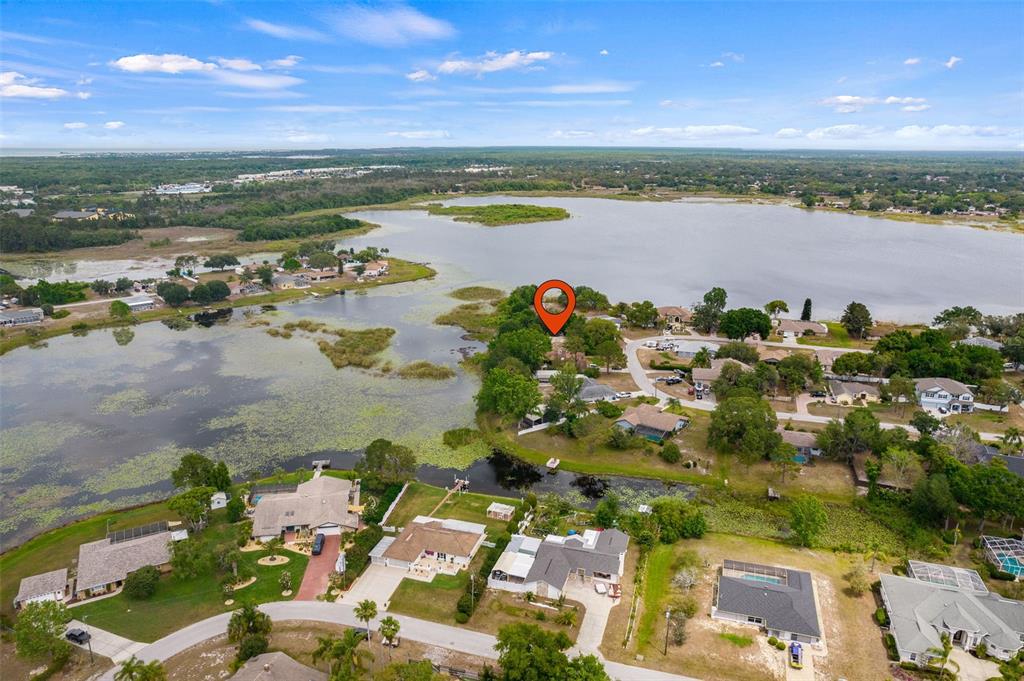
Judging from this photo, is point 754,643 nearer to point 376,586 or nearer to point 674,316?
point 376,586

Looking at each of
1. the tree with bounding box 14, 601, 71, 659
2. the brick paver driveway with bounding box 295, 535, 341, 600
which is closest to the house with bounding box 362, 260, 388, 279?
the brick paver driveway with bounding box 295, 535, 341, 600

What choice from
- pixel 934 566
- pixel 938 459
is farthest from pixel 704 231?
pixel 934 566

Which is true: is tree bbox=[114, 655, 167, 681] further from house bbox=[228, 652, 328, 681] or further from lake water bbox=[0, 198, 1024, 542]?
lake water bbox=[0, 198, 1024, 542]

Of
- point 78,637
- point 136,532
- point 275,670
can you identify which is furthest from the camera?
point 136,532

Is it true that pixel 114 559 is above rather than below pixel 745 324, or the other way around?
below

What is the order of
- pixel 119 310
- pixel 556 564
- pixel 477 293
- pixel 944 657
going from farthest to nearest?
pixel 477 293
pixel 119 310
pixel 556 564
pixel 944 657

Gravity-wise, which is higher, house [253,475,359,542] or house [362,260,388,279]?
house [362,260,388,279]

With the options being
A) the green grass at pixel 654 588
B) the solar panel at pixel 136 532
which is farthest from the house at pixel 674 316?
the solar panel at pixel 136 532

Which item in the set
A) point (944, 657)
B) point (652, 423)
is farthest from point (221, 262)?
point (944, 657)
